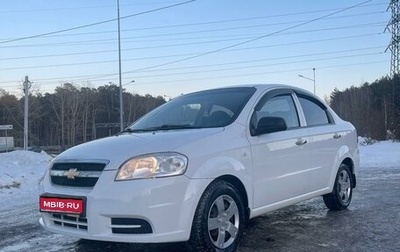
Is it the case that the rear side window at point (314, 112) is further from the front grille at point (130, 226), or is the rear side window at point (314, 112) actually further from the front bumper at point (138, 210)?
the front grille at point (130, 226)

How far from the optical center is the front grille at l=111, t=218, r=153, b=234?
376 centimetres

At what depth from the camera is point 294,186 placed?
518cm

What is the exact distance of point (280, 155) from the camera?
16.4 feet

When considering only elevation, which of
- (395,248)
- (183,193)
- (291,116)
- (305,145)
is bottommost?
(395,248)

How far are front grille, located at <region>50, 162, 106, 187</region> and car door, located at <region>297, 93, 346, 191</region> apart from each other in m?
2.80

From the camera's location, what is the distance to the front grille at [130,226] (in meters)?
3.76

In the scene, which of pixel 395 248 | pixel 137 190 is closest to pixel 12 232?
pixel 137 190

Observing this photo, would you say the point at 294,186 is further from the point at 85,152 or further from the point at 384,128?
the point at 384,128

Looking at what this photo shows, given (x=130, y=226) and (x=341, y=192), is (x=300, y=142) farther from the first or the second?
(x=130, y=226)

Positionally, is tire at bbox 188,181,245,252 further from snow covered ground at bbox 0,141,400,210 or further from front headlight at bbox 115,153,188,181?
Answer: snow covered ground at bbox 0,141,400,210

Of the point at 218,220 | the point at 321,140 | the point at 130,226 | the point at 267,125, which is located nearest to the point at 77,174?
the point at 130,226

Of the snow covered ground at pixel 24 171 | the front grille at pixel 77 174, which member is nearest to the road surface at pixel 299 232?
the front grille at pixel 77 174

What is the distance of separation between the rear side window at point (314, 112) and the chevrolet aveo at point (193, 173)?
0.13 meters

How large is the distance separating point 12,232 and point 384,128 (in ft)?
91.4
